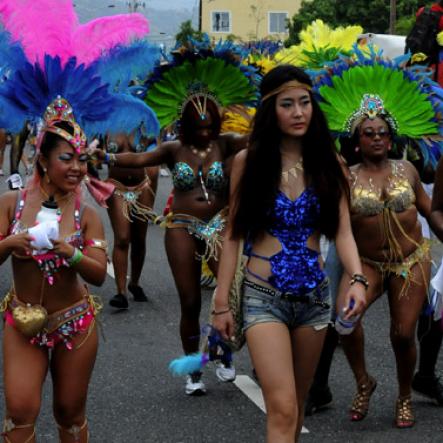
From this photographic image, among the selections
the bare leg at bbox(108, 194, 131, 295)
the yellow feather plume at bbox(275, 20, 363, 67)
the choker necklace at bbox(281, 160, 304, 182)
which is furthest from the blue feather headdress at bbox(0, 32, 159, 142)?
the bare leg at bbox(108, 194, 131, 295)

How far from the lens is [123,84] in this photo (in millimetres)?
5363

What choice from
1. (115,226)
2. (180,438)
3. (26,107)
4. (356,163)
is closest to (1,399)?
(180,438)

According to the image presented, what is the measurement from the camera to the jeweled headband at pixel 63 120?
4.67m

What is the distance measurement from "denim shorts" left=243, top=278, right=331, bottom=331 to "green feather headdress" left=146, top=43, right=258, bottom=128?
2506mm

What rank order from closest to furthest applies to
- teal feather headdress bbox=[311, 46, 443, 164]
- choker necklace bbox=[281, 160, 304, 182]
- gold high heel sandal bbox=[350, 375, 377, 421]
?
choker necklace bbox=[281, 160, 304, 182]
gold high heel sandal bbox=[350, 375, 377, 421]
teal feather headdress bbox=[311, 46, 443, 164]

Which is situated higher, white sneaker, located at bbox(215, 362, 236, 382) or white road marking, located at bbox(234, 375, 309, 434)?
white sneaker, located at bbox(215, 362, 236, 382)

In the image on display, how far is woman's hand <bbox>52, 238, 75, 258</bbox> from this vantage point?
14.4ft

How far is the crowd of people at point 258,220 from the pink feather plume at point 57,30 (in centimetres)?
1

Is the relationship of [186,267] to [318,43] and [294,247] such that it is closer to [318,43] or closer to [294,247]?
[294,247]

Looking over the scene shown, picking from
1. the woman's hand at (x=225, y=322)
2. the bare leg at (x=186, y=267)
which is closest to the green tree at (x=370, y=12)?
the bare leg at (x=186, y=267)

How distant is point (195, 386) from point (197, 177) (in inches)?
51.9

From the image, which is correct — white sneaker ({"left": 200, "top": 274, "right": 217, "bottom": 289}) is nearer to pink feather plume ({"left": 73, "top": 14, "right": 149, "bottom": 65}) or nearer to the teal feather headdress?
the teal feather headdress

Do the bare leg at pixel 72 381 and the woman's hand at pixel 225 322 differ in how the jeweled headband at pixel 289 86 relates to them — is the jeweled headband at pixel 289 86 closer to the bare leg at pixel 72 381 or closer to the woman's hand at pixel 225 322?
the woman's hand at pixel 225 322

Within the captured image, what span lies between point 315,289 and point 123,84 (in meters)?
1.59
